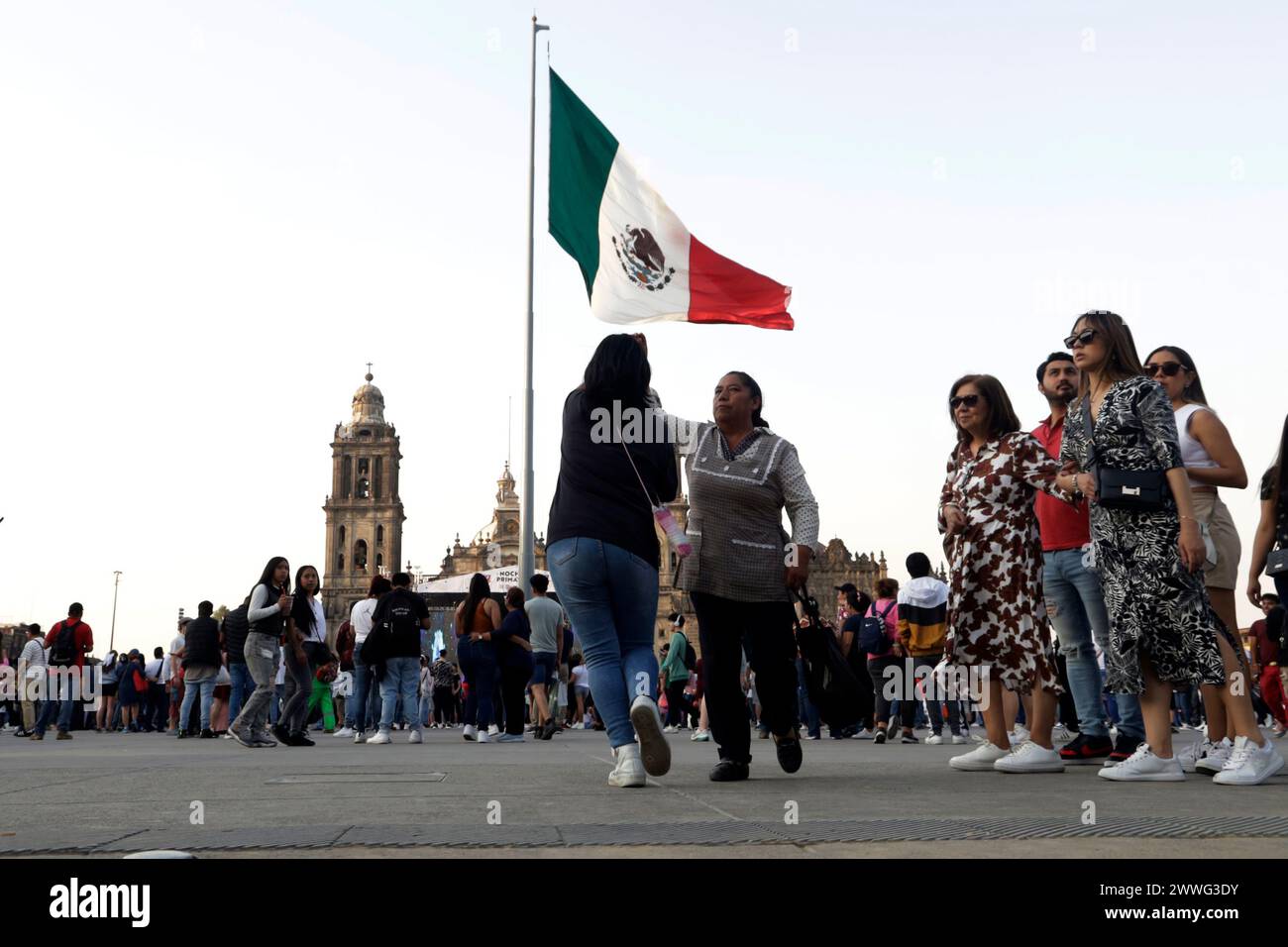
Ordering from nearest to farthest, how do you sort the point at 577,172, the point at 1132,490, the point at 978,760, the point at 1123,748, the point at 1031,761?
the point at 1132,490 < the point at 1031,761 < the point at 1123,748 < the point at 978,760 < the point at 577,172

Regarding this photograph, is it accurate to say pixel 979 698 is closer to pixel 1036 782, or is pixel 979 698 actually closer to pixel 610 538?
pixel 1036 782

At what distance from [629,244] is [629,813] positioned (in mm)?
11611

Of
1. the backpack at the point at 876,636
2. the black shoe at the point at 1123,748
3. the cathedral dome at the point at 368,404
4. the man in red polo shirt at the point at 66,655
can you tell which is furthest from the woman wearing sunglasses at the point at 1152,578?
the cathedral dome at the point at 368,404

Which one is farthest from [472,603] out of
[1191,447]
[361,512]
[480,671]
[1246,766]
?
[361,512]

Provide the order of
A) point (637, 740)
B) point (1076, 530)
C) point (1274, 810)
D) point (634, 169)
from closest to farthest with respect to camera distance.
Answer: point (1274, 810), point (637, 740), point (1076, 530), point (634, 169)

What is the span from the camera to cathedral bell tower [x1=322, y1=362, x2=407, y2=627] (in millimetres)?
84688

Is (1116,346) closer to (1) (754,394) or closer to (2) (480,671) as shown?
(1) (754,394)

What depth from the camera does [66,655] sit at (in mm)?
16484

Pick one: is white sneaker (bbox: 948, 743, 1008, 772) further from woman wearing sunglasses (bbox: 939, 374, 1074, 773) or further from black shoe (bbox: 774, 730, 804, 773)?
black shoe (bbox: 774, 730, 804, 773)

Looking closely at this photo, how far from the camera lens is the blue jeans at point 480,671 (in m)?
13.3
